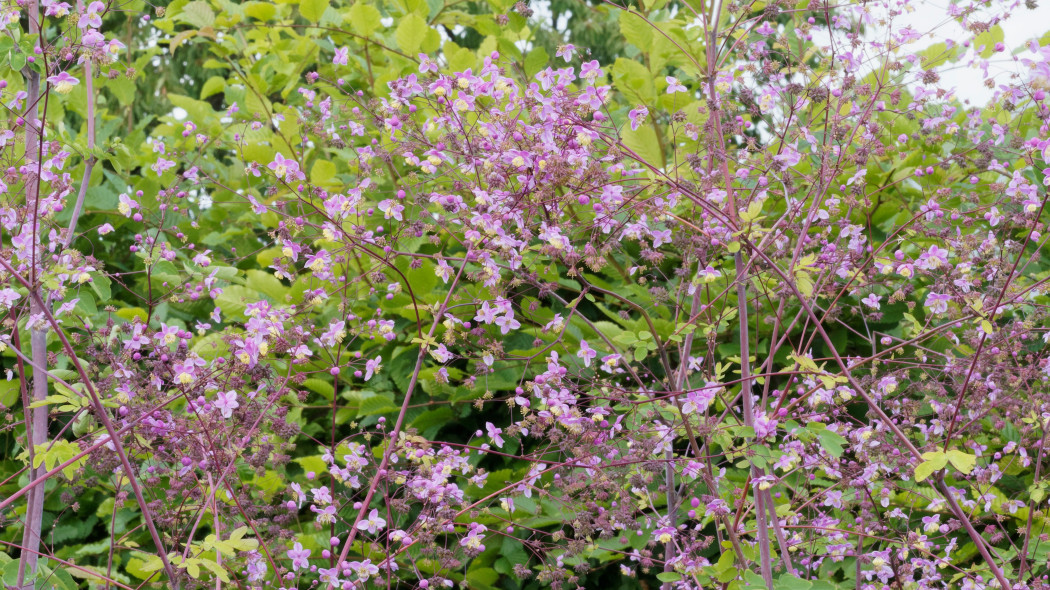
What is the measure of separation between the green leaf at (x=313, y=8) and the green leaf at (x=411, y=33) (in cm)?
41

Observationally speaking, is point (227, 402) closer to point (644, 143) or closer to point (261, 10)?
point (644, 143)

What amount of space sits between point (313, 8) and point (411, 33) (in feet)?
1.54

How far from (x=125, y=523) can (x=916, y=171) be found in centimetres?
279

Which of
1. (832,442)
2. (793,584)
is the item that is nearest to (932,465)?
(832,442)

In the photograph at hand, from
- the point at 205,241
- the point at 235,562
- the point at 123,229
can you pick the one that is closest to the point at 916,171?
the point at 235,562

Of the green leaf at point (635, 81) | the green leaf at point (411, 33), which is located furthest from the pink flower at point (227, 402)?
the green leaf at point (635, 81)

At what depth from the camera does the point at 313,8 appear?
3.45m

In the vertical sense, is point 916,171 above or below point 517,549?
above

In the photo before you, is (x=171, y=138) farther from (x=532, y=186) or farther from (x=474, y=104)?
(x=532, y=186)

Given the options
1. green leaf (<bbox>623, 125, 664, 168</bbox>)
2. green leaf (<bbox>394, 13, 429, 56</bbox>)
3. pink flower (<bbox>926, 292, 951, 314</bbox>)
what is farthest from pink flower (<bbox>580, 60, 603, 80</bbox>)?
green leaf (<bbox>394, 13, 429, 56</bbox>)

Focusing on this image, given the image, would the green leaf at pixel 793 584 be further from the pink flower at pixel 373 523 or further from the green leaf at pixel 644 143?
the green leaf at pixel 644 143

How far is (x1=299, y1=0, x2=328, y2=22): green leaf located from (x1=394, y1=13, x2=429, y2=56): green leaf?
0.41m

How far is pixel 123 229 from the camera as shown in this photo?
3.90 meters

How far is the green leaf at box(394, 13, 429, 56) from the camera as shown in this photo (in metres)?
3.22
